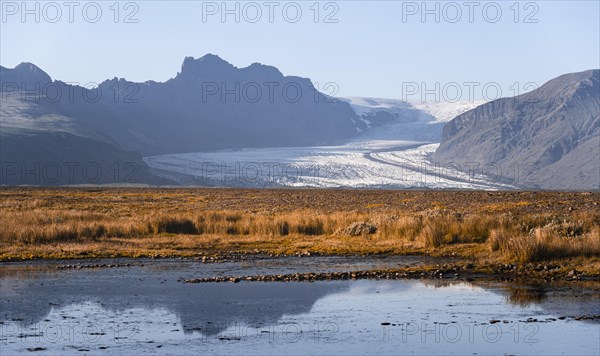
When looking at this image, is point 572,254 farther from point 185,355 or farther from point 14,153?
point 14,153

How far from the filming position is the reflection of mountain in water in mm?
22797

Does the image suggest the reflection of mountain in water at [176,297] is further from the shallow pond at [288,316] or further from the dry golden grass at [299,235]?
the dry golden grass at [299,235]

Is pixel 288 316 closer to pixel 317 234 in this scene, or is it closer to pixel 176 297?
pixel 176 297

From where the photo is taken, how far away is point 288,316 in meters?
23.0

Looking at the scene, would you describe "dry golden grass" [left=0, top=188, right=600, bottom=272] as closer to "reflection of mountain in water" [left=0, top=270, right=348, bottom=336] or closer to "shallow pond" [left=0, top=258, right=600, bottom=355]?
"shallow pond" [left=0, top=258, right=600, bottom=355]

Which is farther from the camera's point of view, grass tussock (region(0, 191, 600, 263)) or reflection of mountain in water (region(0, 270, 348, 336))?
grass tussock (region(0, 191, 600, 263))

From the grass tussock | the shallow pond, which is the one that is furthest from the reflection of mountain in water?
the grass tussock

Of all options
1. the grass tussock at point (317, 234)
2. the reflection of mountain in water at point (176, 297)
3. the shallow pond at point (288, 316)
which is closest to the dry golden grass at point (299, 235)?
the grass tussock at point (317, 234)

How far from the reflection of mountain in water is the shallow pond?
0.10 feet

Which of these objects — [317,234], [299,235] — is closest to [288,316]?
[299,235]

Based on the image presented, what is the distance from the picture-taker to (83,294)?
87.4ft

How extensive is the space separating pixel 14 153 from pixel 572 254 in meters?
139

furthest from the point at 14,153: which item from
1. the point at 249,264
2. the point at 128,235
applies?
the point at 249,264

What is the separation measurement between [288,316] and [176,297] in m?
4.40
